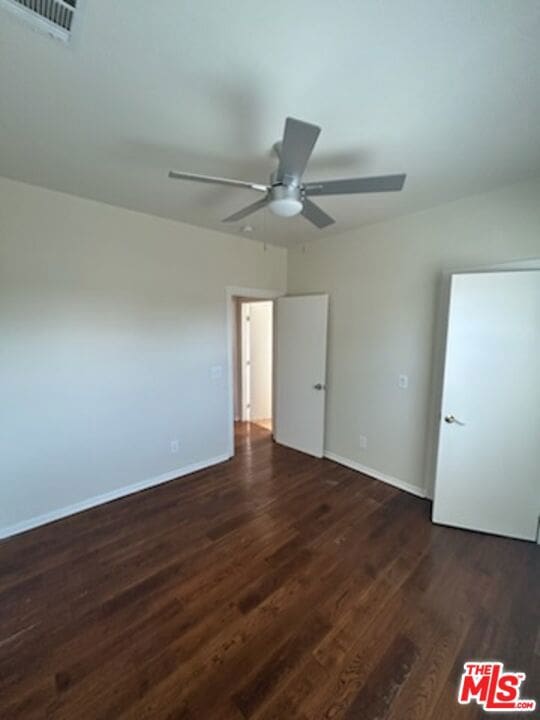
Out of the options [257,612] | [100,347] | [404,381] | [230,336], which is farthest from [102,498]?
[404,381]

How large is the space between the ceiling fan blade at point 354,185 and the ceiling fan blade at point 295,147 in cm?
10

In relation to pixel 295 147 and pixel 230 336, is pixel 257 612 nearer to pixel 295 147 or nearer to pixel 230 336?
pixel 295 147

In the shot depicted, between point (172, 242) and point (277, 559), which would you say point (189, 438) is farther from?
point (172, 242)

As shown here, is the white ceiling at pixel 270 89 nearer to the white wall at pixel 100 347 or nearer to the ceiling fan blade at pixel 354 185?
the ceiling fan blade at pixel 354 185

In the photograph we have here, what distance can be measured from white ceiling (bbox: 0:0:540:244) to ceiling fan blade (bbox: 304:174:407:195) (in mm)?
353

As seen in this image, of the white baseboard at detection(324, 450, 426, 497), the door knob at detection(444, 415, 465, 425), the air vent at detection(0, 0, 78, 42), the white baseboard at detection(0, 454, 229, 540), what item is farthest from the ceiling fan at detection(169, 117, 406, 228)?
the white baseboard at detection(0, 454, 229, 540)

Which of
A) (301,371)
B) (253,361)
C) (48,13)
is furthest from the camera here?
(253,361)

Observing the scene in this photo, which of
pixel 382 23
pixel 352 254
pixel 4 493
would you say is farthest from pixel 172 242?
pixel 4 493

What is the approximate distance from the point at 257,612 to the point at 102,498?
1.78 metres

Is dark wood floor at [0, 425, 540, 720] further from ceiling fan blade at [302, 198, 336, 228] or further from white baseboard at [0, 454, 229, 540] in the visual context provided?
ceiling fan blade at [302, 198, 336, 228]

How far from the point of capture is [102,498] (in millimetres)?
2646

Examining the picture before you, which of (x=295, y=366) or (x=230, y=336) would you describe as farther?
(x=295, y=366)

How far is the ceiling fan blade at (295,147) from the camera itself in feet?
3.51

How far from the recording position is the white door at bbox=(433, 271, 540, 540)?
2.04m
